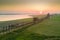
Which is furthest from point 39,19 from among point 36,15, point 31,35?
point 31,35

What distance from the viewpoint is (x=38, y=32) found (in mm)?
650

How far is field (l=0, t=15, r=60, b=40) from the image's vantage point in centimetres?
61

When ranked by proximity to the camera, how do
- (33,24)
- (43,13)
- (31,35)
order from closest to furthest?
(31,35)
(33,24)
(43,13)

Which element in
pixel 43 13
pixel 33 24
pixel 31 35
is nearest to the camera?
pixel 31 35

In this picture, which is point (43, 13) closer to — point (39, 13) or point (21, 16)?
point (39, 13)

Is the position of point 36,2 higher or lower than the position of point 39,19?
higher

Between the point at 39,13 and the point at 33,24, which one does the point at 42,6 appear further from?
the point at 33,24

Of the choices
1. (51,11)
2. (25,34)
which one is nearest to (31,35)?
(25,34)

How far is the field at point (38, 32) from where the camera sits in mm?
606

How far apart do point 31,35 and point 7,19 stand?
235mm

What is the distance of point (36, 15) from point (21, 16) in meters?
0.11

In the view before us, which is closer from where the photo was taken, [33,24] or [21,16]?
[33,24]

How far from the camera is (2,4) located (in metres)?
0.84

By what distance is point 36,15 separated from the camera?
864 mm
